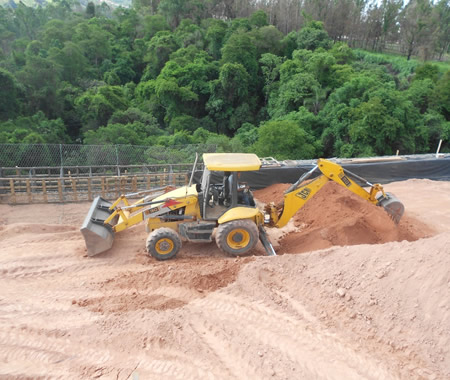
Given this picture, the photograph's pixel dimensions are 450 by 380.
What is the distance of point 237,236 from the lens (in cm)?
745

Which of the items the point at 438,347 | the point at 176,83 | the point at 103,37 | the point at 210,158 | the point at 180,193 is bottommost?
the point at 438,347

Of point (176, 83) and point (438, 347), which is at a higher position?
point (176, 83)

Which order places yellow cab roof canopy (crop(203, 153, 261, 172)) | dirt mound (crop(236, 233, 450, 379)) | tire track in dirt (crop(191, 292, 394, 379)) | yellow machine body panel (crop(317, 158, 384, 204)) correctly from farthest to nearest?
yellow machine body panel (crop(317, 158, 384, 204)), yellow cab roof canopy (crop(203, 153, 261, 172)), dirt mound (crop(236, 233, 450, 379)), tire track in dirt (crop(191, 292, 394, 379))

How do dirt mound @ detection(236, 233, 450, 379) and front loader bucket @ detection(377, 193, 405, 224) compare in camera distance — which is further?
front loader bucket @ detection(377, 193, 405, 224)

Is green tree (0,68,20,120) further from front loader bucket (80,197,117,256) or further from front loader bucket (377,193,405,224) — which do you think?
front loader bucket (377,193,405,224)

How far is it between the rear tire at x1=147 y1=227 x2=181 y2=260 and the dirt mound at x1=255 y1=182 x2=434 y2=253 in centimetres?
239

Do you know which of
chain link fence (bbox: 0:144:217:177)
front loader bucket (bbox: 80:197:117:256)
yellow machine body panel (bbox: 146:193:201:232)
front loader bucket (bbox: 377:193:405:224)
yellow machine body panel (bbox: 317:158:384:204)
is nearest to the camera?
front loader bucket (bbox: 80:197:117:256)

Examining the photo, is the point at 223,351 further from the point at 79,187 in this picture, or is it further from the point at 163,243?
the point at 79,187

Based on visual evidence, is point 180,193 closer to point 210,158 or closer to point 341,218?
point 210,158

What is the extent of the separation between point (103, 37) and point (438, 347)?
134 feet

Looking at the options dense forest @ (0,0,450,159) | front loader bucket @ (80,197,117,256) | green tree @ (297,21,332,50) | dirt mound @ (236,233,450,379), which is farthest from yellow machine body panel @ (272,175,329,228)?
green tree @ (297,21,332,50)

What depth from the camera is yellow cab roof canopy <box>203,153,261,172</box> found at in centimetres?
716

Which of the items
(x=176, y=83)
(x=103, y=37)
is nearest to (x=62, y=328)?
(x=176, y=83)

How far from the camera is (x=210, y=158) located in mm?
7738
